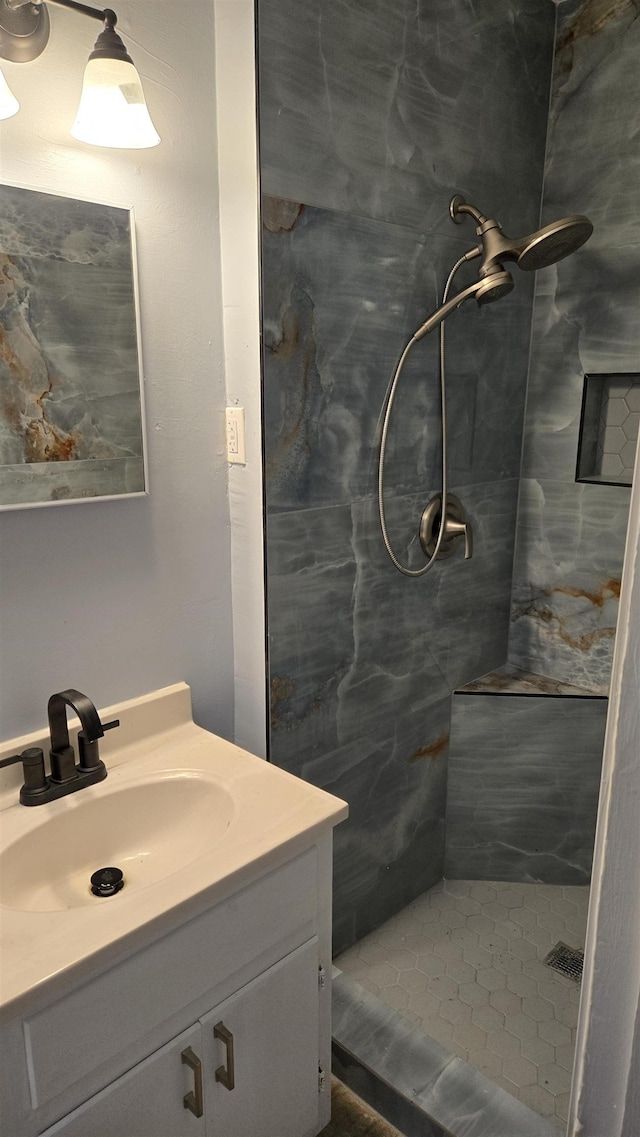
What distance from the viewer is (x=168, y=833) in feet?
4.35

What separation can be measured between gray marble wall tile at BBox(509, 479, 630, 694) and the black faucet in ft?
4.74

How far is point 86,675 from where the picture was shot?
139 centimetres

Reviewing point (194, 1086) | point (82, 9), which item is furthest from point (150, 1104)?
point (82, 9)

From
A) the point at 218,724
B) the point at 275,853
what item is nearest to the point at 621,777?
the point at 275,853

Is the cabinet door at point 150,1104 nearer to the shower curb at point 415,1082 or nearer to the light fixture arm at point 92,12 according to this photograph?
the shower curb at point 415,1082

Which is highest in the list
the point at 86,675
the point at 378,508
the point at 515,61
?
the point at 515,61

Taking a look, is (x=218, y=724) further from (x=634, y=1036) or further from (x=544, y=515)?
(x=634, y=1036)

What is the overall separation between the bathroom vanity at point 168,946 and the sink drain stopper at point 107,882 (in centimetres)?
2

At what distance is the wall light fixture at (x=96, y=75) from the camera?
3.54ft

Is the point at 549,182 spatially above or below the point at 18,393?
above

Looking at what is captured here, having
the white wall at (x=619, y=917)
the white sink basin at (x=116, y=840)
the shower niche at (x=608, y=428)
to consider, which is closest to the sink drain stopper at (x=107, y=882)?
the white sink basin at (x=116, y=840)

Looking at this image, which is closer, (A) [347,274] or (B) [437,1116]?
(B) [437,1116]

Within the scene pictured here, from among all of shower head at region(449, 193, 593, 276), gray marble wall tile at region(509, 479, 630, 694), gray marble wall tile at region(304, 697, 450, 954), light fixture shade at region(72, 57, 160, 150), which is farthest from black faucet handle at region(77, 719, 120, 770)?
gray marble wall tile at region(509, 479, 630, 694)

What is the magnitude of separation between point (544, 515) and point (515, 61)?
1.19 m
